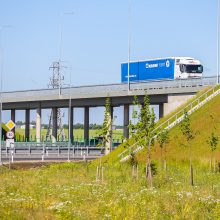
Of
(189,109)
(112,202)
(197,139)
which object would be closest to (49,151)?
(189,109)

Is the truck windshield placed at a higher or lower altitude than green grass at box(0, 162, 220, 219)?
higher

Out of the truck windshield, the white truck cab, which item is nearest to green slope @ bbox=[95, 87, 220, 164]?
the white truck cab

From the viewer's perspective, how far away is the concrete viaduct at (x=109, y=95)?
73875 millimetres

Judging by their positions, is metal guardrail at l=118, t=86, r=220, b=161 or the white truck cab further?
the white truck cab

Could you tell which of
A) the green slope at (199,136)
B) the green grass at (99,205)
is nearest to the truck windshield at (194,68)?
the green slope at (199,136)

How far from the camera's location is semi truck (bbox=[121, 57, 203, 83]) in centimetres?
8200

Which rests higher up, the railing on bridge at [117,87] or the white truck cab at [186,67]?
the white truck cab at [186,67]

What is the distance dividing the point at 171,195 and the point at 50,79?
109 meters

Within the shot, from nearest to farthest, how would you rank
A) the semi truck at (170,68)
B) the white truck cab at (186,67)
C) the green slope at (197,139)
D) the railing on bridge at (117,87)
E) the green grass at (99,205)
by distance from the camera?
the green grass at (99,205), the green slope at (197,139), the railing on bridge at (117,87), the white truck cab at (186,67), the semi truck at (170,68)

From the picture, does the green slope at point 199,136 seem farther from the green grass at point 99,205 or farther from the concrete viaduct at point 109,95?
the green grass at point 99,205

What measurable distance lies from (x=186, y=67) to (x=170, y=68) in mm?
1780

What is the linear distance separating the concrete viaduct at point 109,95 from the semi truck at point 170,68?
3.65 metres

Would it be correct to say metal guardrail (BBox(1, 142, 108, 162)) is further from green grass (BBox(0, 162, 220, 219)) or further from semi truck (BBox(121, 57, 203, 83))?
green grass (BBox(0, 162, 220, 219))

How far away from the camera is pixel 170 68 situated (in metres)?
82.8
